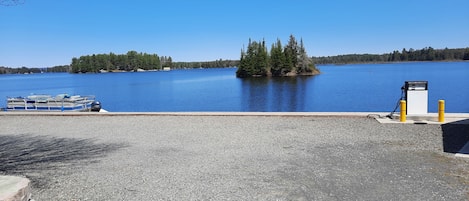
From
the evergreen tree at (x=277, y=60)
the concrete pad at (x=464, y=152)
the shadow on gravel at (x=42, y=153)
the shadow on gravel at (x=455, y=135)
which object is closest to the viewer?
the shadow on gravel at (x=42, y=153)

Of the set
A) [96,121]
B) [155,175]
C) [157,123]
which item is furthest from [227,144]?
[96,121]

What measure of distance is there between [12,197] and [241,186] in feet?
10.1

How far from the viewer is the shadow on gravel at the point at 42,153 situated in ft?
22.3

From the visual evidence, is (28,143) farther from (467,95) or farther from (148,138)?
(467,95)

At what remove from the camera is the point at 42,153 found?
8281 mm

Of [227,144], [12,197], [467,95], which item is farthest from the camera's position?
[467,95]

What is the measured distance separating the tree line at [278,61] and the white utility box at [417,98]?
93.5 m

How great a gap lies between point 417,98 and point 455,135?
3114 millimetres

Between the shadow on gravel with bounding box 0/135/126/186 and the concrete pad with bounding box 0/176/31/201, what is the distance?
1.13 metres

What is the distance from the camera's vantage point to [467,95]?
124 ft

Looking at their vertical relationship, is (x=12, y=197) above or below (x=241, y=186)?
above

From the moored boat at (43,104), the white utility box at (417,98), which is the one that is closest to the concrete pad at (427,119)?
the white utility box at (417,98)

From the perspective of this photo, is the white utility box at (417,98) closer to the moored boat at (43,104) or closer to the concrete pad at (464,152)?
the concrete pad at (464,152)

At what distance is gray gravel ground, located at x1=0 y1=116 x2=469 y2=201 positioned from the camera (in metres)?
5.38
